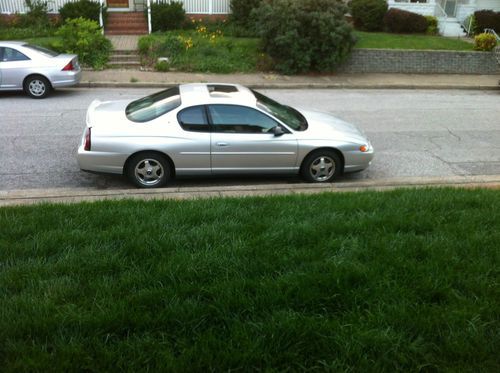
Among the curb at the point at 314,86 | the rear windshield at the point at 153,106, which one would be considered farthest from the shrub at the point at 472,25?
the rear windshield at the point at 153,106

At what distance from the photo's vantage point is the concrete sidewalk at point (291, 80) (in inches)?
636

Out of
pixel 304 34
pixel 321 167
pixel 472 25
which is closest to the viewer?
pixel 321 167

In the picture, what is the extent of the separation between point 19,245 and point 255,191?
10.4 feet

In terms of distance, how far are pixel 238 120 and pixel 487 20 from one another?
2211cm

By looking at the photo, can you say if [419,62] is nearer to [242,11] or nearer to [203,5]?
[242,11]

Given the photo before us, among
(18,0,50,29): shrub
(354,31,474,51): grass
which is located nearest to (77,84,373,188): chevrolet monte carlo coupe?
(354,31,474,51): grass

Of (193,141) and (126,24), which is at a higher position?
(126,24)

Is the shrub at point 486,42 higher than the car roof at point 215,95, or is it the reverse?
the shrub at point 486,42

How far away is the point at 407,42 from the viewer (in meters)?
20.9

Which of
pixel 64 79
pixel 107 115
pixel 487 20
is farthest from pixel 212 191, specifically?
pixel 487 20

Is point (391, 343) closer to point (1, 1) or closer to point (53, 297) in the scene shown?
point (53, 297)

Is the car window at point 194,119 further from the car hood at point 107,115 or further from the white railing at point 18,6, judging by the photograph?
the white railing at point 18,6

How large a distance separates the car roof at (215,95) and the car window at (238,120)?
11 centimetres

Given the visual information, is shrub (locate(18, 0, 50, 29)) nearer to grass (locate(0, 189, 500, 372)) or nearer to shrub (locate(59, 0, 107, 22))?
shrub (locate(59, 0, 107, 22))
